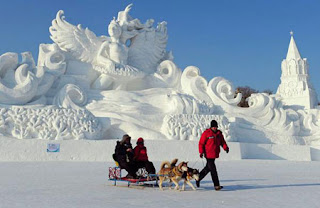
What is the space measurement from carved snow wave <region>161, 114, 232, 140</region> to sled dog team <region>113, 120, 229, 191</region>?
24.6ft

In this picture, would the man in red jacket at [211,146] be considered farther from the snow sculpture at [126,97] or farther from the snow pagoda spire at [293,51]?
the snow pagoda spire at [293,51]

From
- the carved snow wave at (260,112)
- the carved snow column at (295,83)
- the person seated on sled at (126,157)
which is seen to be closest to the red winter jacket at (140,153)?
the person seated on sled at (126,157)

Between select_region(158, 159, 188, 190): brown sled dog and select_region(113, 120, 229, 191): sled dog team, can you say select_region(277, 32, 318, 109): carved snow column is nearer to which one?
select_region(113, 120, 229, 191): sled dog team

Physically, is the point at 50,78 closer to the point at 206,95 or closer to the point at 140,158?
the point at 206,95

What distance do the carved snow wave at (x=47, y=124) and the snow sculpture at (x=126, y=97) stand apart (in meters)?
0.03

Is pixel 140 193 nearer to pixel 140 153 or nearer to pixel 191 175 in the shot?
pixel 191 175

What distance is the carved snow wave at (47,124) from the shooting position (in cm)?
1371

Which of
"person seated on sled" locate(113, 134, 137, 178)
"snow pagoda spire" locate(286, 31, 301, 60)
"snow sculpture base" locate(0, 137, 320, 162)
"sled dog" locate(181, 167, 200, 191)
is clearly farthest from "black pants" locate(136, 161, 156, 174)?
"snow pagoda spire" locate(286, 31, 301, 60)

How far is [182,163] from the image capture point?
6922 millimetres

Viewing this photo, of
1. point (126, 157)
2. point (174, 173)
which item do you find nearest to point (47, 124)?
point (126, 157)

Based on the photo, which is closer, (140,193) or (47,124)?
(140,193)

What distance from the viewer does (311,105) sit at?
1920 cm

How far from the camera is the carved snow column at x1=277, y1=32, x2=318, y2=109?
1948cm

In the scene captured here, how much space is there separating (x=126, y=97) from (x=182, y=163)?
10.2 metres
